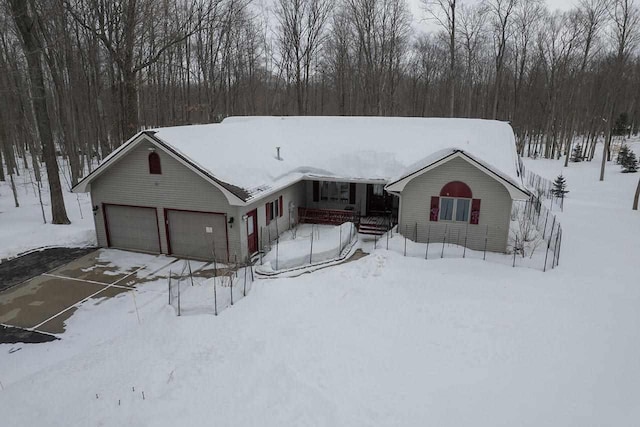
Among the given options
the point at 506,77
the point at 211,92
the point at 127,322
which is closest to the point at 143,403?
the point at 127,322

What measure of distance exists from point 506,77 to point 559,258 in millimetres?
A: 41537

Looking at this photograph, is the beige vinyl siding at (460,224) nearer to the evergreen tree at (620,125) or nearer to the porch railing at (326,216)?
the porch railing at (326,216)

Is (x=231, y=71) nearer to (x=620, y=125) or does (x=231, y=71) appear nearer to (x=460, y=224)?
(x=460, y=224)

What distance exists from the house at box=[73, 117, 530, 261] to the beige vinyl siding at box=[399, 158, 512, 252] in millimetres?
40

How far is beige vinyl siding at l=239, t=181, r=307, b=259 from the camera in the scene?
600 inches

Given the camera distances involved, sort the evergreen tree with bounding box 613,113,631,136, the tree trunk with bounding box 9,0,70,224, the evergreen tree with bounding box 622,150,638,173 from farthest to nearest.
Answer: the evergreen tree with bounding box 613,113,631,136 → the evergreen tree with bounding box 622,150,638,173 → the tree trunk with bounding box 9,0,70,224

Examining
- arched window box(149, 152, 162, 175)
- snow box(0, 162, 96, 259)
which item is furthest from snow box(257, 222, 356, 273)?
snow box(0, 162, 96, 259)

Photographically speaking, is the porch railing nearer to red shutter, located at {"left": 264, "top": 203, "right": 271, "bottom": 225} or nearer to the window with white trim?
red shutter, located at {"left": 264, "top": 203, "right": 271, "bottom": 225}

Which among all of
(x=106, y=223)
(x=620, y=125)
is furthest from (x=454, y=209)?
(x=620, y=125)

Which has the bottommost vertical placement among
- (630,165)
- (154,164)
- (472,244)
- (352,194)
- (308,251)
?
(472,244)

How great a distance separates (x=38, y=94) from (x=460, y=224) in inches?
805

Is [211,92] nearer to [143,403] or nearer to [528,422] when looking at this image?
[143,403]

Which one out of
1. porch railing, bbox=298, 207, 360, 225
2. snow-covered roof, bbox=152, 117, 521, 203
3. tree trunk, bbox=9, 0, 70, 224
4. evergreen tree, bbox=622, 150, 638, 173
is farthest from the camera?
evergreen tree, bbox=622, 150, 638, 173

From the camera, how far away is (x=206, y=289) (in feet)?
41.4
